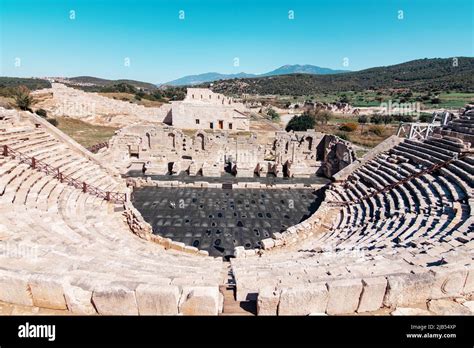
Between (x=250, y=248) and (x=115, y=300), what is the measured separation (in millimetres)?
7615

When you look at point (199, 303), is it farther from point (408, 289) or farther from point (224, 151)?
point (224, 151)

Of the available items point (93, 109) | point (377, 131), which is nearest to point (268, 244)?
point (377, 131)

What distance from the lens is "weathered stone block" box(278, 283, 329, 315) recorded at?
442 cm

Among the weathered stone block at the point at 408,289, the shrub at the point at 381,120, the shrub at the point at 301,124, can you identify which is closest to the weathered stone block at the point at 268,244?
the weathered stone block at the point at 408,289

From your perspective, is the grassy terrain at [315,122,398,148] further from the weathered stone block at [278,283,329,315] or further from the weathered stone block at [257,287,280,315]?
the weathered stone block at [257,287,280,315]

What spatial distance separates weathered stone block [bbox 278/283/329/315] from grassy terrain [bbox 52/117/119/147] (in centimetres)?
2985

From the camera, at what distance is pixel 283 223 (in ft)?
45.5

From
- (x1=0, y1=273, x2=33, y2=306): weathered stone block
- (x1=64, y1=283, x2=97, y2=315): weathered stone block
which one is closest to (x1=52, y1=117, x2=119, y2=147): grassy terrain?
(x1=0, y1=273, x2=33, y2=306): weathered stone block

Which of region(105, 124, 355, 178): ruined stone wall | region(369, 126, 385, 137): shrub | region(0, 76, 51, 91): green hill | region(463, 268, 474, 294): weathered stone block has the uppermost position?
region(0, 76, 51, 91): green hill

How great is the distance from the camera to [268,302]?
4.42 meters

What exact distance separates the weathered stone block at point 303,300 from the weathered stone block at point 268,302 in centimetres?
8

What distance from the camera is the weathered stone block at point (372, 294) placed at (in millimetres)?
4551
